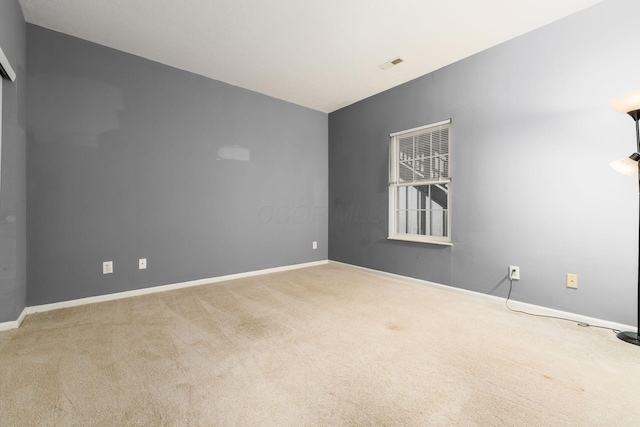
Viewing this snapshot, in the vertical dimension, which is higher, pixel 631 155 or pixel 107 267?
pixel 631 155

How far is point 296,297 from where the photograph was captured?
2947 millimetres

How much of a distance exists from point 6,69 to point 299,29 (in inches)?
91.2

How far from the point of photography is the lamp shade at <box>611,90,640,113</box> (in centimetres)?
178

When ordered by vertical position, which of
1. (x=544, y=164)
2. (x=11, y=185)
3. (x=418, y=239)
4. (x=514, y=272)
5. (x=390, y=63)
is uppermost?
(x=390, y=63)

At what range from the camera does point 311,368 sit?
160 centimetres

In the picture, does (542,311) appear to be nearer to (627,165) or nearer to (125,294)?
(627,165)

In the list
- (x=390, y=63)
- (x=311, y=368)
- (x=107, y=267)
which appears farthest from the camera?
(x=390, y=63)

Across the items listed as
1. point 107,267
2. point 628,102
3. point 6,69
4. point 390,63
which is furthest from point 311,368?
point 390,63

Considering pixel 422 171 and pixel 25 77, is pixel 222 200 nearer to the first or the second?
pixel 25 77

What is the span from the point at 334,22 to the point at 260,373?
2.89 metres

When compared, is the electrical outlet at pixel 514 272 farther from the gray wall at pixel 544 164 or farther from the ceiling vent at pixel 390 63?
the ceiling vent at pixel 390 63

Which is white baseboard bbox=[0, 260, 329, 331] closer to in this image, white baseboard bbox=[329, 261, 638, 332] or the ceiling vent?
white baseboard bbox=[329, 261, 638, 332]

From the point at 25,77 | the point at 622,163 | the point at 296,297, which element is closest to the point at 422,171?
the point at 622,163

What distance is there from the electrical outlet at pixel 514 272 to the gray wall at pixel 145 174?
2884 mm
